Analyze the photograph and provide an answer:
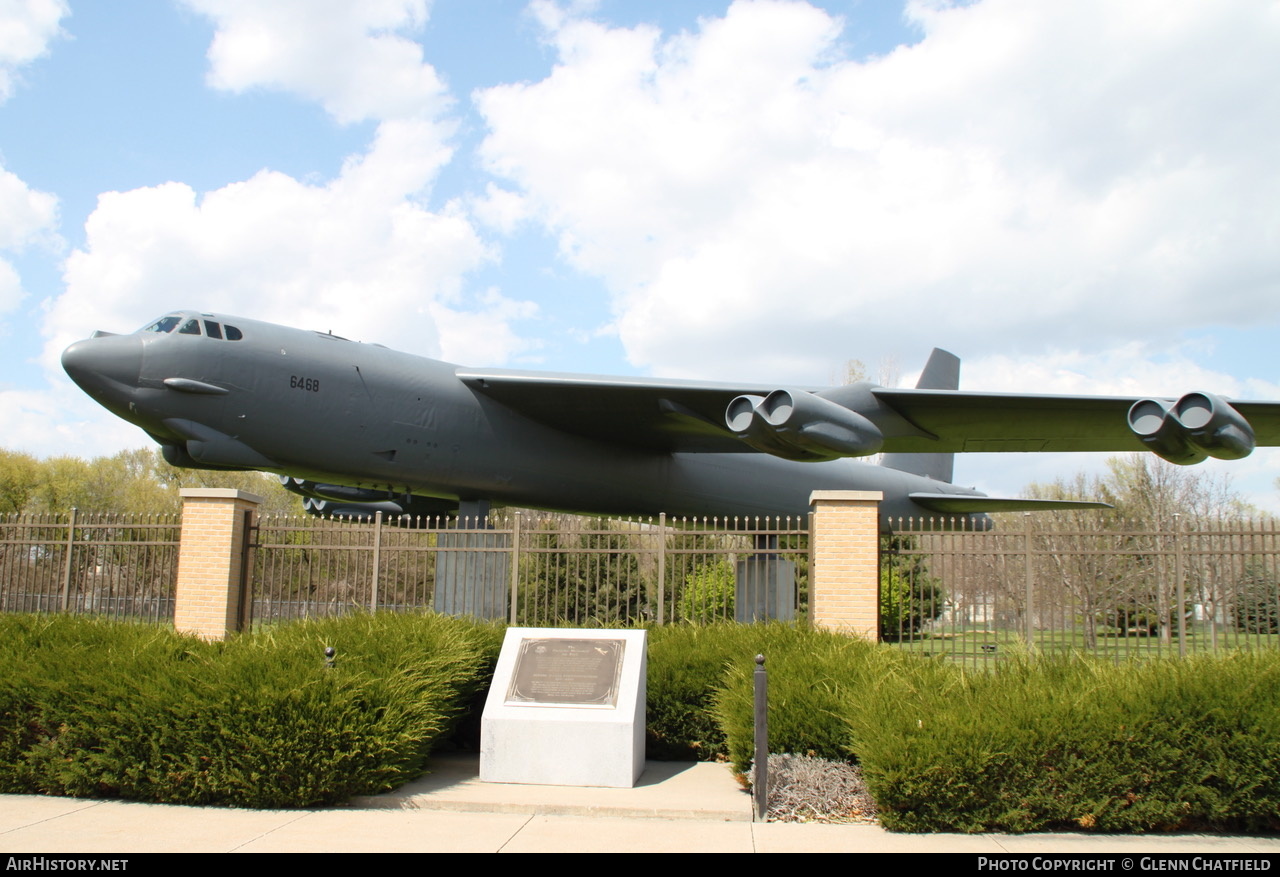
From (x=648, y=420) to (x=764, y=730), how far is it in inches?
339

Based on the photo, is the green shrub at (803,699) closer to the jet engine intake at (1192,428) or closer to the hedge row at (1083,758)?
the hedge row at (1083,758)

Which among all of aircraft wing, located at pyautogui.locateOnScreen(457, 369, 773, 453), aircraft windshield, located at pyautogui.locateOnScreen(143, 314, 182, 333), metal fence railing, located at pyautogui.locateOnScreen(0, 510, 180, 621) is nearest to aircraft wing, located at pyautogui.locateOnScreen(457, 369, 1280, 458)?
aircraft wing, located at pyautogui.locateOnScreen(457, 369, 773, 453)

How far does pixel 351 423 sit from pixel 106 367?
286 centimetres

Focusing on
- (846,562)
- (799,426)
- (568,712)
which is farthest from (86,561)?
(846,562)

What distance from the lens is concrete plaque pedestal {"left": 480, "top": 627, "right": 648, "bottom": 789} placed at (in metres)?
6.64

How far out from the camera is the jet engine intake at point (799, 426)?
1129 centimetres

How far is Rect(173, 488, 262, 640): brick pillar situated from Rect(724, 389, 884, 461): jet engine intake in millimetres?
6199

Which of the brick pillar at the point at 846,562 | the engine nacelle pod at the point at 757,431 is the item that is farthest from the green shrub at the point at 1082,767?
the engine nacelle pod at the point at 757,431

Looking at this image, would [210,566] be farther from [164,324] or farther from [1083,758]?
[1083,758]

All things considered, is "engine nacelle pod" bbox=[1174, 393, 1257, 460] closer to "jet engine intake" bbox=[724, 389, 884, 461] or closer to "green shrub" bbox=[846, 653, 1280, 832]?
"jet engine intake" bbox=[724, 389, 884, 461]

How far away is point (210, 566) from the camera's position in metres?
10.6
